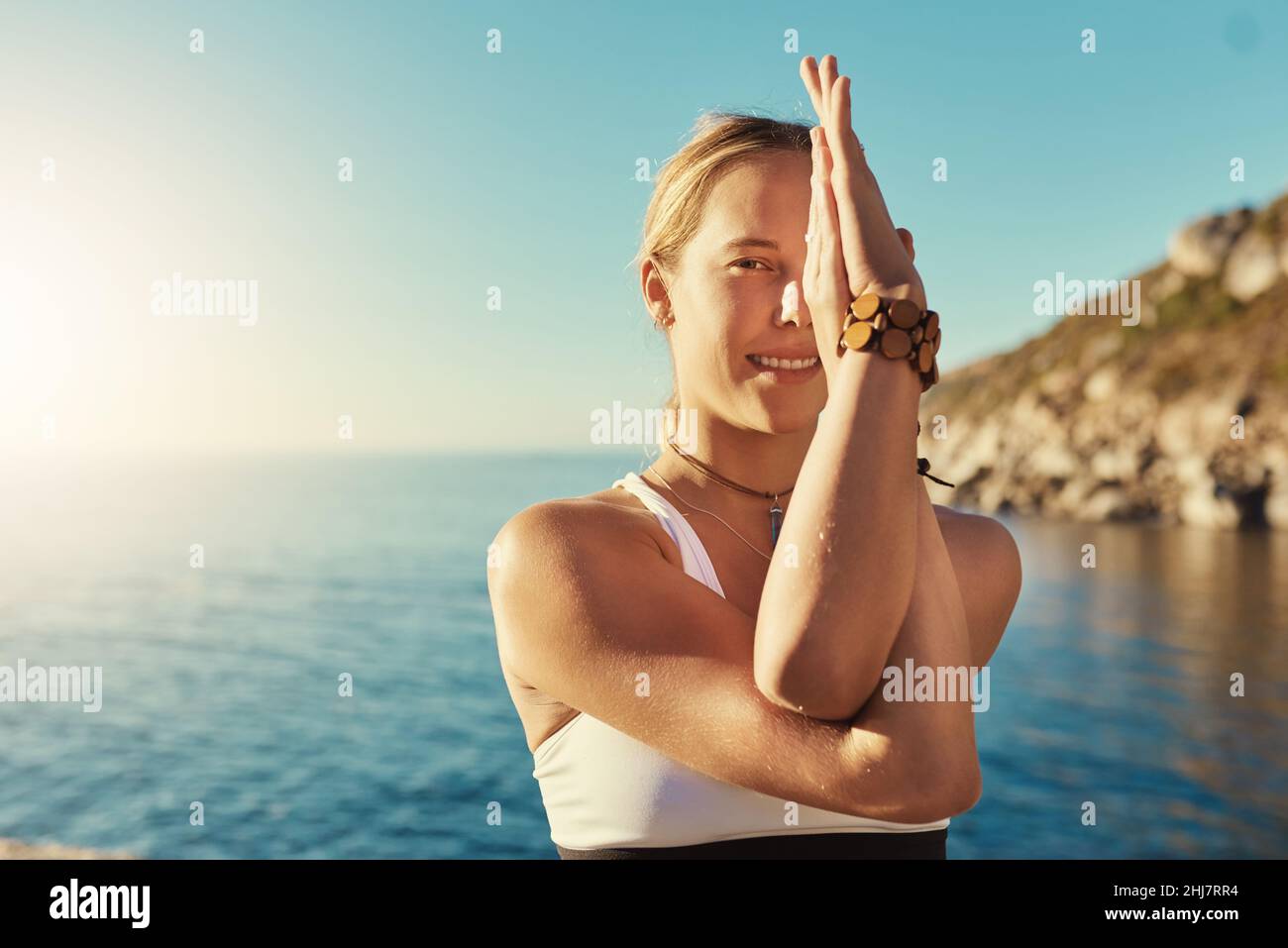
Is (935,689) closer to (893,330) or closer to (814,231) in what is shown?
(893,330)

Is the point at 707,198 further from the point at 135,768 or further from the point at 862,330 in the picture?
the point at 135,768

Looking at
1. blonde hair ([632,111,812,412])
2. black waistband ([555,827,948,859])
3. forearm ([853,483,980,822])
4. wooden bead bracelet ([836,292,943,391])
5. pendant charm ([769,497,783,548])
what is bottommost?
black waistband ([555,827,948,859])

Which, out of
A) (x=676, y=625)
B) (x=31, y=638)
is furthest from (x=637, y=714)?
(x=31, y=638)

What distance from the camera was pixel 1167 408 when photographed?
84375 mm

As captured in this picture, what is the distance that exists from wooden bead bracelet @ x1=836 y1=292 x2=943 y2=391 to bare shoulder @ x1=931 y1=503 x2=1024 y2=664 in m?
0.72

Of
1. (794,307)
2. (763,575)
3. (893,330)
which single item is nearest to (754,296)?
(794,307)

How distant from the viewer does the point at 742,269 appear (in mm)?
2209

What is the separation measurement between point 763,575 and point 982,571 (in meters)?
0.56

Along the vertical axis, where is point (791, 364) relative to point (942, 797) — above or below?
above

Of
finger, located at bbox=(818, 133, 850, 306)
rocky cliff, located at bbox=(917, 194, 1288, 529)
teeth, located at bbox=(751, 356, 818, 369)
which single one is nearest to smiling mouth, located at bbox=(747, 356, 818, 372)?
teeth, located at bbox=(751, 356, 818, 369)

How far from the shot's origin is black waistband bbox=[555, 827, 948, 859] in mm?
2014

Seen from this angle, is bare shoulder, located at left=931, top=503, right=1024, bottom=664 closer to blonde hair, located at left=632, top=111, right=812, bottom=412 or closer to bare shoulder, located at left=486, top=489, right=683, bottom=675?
bare shoulder, located at left=486, top=489, right=683, bottom=675

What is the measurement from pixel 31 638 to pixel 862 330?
89561 millimetres

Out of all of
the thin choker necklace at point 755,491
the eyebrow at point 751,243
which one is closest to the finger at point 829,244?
the eyebrow at point 751,243
